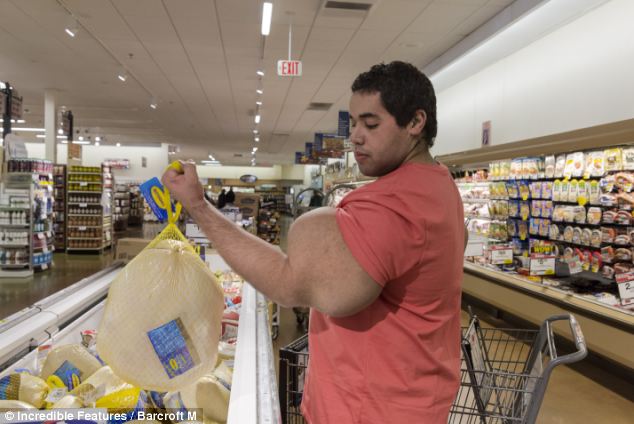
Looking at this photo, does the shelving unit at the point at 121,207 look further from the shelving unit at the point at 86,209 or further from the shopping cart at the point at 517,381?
the shopping cart at the point at 517,381

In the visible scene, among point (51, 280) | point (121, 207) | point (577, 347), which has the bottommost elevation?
point (51, 280)

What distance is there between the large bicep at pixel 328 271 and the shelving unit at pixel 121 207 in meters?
18.9

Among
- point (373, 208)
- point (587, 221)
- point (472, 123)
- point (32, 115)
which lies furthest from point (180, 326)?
point (32, 115)

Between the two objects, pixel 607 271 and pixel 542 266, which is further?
pixel 542 266

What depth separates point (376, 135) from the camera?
1.16 metres

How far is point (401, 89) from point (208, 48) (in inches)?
309

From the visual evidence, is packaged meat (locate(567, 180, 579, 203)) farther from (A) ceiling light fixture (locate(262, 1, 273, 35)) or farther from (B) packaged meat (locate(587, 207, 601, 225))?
(A) ceiling light fixture (locate(262, 1, 273, 35))

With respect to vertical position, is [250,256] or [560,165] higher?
[560,165]

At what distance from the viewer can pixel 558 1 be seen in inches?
197

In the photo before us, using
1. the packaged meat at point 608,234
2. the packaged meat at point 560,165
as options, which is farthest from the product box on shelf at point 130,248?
the packaged meat at point 560,165

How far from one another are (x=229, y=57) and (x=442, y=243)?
27.6 feet

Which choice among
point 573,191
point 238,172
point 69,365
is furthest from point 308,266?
point 238,172

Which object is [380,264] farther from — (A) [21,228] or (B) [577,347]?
(A) [21,228]

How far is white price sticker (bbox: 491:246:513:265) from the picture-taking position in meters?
6.18
